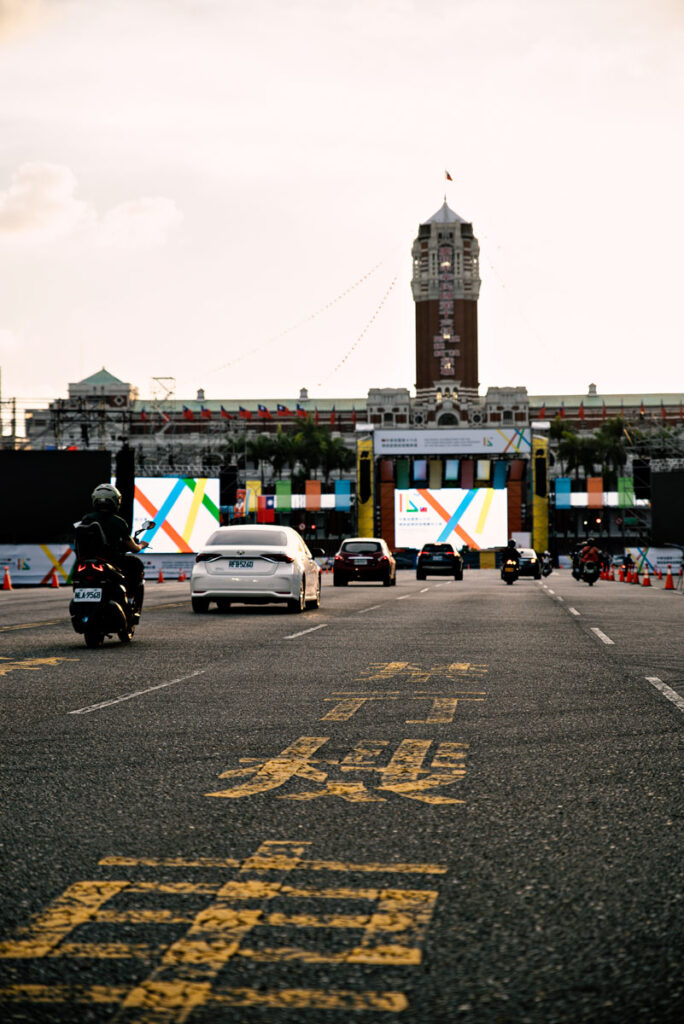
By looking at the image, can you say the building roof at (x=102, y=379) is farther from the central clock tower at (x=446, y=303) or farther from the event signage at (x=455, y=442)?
the event signage at (x=455, y=442)

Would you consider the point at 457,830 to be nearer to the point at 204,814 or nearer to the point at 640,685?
the point at 204,814

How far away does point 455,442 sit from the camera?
81312 mm

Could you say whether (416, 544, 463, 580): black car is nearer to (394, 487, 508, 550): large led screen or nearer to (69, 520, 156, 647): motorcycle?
(394, 487, 508, 550): large led screen

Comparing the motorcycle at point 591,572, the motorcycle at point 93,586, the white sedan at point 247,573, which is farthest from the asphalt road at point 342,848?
the motorcycle at point 591,572

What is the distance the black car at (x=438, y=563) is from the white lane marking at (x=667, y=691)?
3687 centimetres

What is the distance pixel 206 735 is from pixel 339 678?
336 cm

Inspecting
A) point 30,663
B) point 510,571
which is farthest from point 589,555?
point 30,663

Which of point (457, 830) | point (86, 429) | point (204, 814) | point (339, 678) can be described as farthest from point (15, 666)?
point (86, 429)

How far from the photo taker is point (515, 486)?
294 feet

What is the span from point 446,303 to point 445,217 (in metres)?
13.3

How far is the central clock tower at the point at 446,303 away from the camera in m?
140

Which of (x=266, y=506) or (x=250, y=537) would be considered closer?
(x=250, y=537)

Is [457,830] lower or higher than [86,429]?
lower

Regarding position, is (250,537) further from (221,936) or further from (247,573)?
(221,936)
